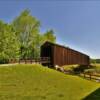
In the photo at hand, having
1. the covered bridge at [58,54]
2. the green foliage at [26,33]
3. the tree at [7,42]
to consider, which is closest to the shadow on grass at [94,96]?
the covered bridge at [58,54]

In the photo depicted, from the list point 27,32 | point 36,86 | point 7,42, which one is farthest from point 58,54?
point 36,86

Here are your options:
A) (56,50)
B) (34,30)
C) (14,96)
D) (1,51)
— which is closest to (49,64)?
(56,50)

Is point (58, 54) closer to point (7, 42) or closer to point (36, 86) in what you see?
point (7, 42)

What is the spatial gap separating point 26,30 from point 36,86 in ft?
137

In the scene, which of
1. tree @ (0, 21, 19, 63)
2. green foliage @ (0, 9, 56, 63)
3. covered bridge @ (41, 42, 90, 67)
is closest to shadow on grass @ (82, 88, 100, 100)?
covered bridge @ (41, 42, 90, 67)

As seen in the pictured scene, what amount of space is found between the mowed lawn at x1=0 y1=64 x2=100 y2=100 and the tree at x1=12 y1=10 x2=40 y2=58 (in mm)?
30588

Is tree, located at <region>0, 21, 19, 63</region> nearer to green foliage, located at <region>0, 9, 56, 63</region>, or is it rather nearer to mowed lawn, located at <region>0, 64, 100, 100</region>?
green foliage, located at <region>0, 9, 56, 63</region>

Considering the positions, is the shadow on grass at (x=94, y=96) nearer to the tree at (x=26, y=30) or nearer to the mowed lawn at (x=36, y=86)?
the mowed lawn at (x=36, y=86)

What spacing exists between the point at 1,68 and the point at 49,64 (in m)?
21.1

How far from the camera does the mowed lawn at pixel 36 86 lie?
2731 cm

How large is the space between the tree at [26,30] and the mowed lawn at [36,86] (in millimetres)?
30588

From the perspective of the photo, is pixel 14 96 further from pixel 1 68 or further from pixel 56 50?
pixel 56 50

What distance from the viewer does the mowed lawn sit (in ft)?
89.6

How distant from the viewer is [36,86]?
31938 millimetres
